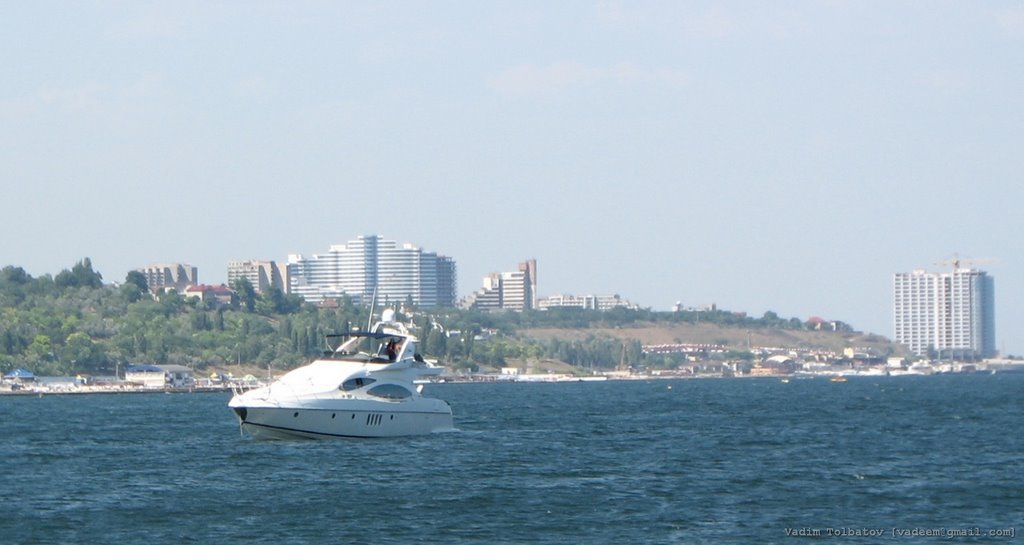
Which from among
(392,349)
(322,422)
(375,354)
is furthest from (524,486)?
(375,354)

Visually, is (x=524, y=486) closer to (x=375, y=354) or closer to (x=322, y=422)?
(x=322, y=422)

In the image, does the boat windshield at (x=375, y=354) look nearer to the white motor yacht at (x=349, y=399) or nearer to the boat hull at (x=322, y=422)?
the white motor yacht at (x=349, y=399)

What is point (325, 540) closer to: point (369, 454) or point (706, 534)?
point (706, 534)

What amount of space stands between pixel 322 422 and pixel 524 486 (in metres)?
16.9

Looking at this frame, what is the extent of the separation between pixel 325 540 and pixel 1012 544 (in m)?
16.9

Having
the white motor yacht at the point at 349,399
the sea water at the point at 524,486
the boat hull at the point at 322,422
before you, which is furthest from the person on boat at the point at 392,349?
the sea water at the point at 524,486

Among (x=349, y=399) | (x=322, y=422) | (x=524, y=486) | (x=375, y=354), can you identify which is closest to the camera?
(x=524, y=486)

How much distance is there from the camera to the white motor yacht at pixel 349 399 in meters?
64.9

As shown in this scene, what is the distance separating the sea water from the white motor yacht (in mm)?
927

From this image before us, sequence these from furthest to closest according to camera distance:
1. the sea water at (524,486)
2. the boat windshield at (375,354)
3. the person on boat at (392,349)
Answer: the person on boat at (392,349), the boat windshield at (375,354), the sea water at (524,486)

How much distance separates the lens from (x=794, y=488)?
164 ft

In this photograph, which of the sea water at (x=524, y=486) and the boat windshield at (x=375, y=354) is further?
the boat windshield at (x=375, y=354)

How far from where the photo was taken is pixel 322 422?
65.4m

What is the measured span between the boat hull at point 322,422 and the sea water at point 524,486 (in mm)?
714
